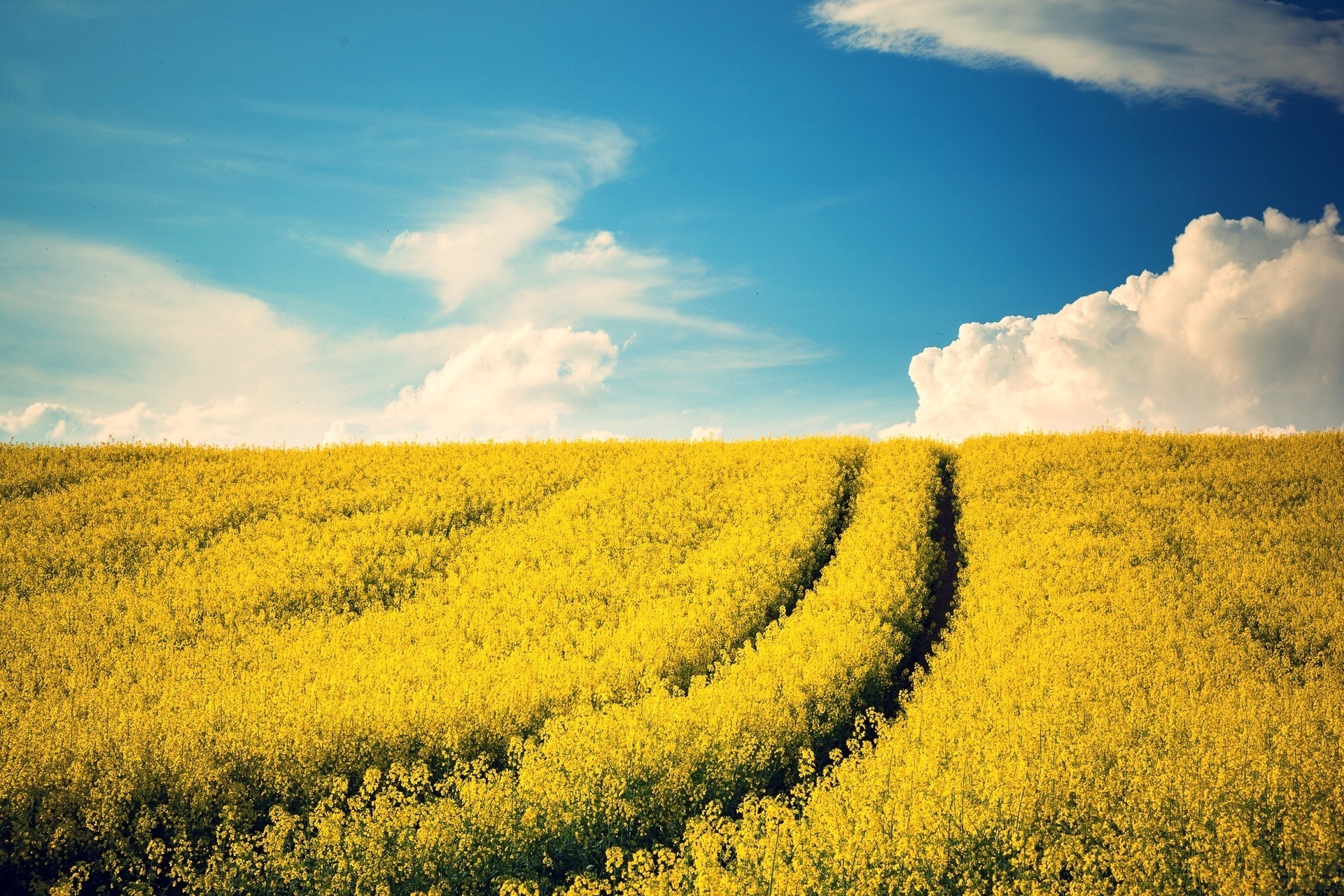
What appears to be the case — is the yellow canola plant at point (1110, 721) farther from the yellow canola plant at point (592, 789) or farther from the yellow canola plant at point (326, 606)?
the yellow canola plant at point (326, 606)

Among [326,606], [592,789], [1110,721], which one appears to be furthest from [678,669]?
[326,606]

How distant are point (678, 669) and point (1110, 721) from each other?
7643 millimetres

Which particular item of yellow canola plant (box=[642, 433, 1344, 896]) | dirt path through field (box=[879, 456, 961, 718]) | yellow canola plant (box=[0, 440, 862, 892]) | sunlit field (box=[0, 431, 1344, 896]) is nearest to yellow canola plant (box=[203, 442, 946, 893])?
sunlit field (box=[0, 431, 1344, 896])

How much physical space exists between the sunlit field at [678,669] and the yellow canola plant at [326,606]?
0.35 feet

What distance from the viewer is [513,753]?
501 inches

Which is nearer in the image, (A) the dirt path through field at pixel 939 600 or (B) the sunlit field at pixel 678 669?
(B) the sunlit field at pixel 678 669

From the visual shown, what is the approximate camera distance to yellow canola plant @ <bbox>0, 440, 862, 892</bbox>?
1197 centimetres

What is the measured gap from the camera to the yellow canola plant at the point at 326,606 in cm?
1197

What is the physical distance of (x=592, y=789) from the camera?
1040cm

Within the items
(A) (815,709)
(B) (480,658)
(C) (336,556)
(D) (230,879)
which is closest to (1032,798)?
(A) (815,709)

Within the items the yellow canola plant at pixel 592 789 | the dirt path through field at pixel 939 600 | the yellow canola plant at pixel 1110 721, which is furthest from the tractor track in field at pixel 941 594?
the yellow canola plant at pixel 592 789

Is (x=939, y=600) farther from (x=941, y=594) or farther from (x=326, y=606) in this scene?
(x=326, y=606)

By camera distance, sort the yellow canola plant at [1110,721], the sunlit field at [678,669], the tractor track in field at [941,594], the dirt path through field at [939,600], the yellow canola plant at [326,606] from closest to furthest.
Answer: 1. the yellow canola plant at [1110,721]
2. the sunlit field at [678,669]
3. the yellow canola plant at [326,606]
4. the dirt path through field at [939,600]
5. the tractor track in field at [941,594]

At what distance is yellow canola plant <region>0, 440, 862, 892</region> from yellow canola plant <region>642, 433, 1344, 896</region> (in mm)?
5108
